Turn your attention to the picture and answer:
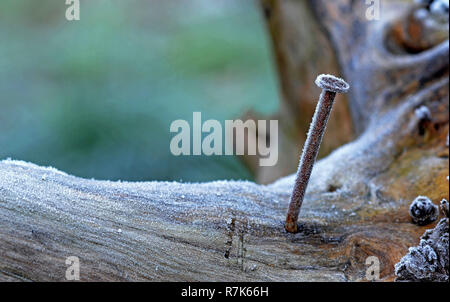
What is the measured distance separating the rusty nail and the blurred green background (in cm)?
187

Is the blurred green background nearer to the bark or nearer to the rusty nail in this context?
the bark

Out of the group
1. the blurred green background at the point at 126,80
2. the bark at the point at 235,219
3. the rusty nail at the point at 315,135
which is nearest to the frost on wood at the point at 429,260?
the bark at the point at 235,219

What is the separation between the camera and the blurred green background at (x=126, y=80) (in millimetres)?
2799

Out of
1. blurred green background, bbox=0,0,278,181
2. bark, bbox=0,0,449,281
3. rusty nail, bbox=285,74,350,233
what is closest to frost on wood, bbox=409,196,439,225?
bark, bbox=0,0,449,281

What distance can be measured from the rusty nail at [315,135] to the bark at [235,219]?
44 millimetres

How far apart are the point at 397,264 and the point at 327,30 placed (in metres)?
1.14

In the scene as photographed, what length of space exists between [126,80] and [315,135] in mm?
2827

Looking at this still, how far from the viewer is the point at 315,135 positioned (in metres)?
0.81

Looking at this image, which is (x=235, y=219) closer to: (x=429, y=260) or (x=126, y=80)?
(x=429, y=260)

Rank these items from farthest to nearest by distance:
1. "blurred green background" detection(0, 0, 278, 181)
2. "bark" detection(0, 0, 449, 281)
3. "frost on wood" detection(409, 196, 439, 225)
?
"blurred green background" detection(0, 0, 278, 181), "frost on wood" detection(409, 196, 439, 225), "bark" detection(0, 0, 449, 281)

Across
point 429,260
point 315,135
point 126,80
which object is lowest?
point 429,260

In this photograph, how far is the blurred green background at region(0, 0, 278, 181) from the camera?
2.80m

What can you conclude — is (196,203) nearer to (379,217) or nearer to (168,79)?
(379,217)

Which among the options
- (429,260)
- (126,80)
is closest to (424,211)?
(429,260)
